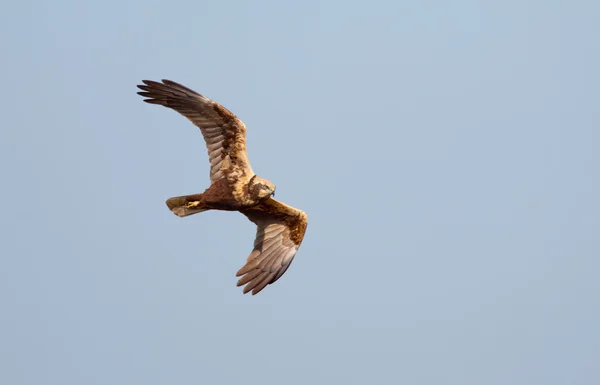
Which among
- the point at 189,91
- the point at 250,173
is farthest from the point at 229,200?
the point at 189,91

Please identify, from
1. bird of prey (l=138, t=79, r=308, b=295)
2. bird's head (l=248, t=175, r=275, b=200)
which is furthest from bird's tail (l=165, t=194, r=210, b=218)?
bird's head (l=248, t=175, r=275, b=200)

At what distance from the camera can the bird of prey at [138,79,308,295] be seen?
68.5 ft

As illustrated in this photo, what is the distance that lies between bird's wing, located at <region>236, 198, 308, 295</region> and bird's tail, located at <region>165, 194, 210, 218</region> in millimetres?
849

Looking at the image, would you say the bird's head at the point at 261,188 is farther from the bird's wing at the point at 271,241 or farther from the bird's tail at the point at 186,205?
the bird's tail at the point at 186,205

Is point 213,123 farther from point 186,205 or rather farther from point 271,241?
point 271,241

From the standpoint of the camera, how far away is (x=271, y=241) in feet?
71.7

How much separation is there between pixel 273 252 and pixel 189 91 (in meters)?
3.24

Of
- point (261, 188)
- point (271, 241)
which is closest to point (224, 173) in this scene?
point (261, 188)

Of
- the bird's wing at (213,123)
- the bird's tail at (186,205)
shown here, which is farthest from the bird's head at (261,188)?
the bird's tail at (186,205)

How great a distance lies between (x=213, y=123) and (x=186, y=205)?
1512 millimetres

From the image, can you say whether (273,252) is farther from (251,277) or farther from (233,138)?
(233,138)

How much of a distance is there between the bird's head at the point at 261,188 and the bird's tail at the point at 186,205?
3.29 feet

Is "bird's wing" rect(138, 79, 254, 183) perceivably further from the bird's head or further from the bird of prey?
the bird's head

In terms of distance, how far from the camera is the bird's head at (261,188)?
20.7 metres
